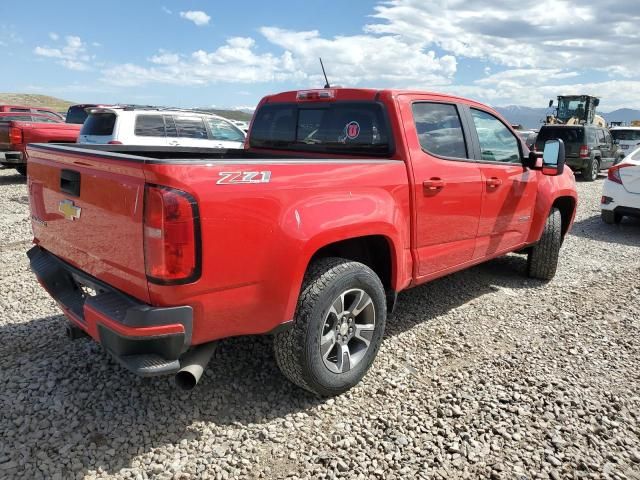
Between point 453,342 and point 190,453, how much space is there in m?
2.17

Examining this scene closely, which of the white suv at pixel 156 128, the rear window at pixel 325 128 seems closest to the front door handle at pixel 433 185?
the rear window at pixel 325 128

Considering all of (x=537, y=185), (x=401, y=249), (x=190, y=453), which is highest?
(x=537, y=185)

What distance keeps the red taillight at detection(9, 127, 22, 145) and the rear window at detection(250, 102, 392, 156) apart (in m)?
8.29

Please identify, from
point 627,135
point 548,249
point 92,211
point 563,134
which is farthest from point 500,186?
point 627,135

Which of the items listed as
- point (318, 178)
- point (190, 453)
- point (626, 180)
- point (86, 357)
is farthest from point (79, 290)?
point (626, 180)

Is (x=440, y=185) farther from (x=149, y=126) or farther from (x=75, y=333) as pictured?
(x=149, y=126)

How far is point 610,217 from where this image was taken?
337 inches

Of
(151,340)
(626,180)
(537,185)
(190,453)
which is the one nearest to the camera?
(151,340)

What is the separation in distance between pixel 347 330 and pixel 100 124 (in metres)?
7.65

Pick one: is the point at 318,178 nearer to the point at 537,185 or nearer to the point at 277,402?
the point at 277,402

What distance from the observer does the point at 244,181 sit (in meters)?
2.31

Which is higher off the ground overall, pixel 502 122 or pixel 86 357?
pixel 502 122

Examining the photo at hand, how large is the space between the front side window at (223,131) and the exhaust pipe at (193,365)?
26.7 ft

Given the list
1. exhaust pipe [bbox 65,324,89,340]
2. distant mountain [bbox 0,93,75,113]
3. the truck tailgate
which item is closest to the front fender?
the truck tailgate
